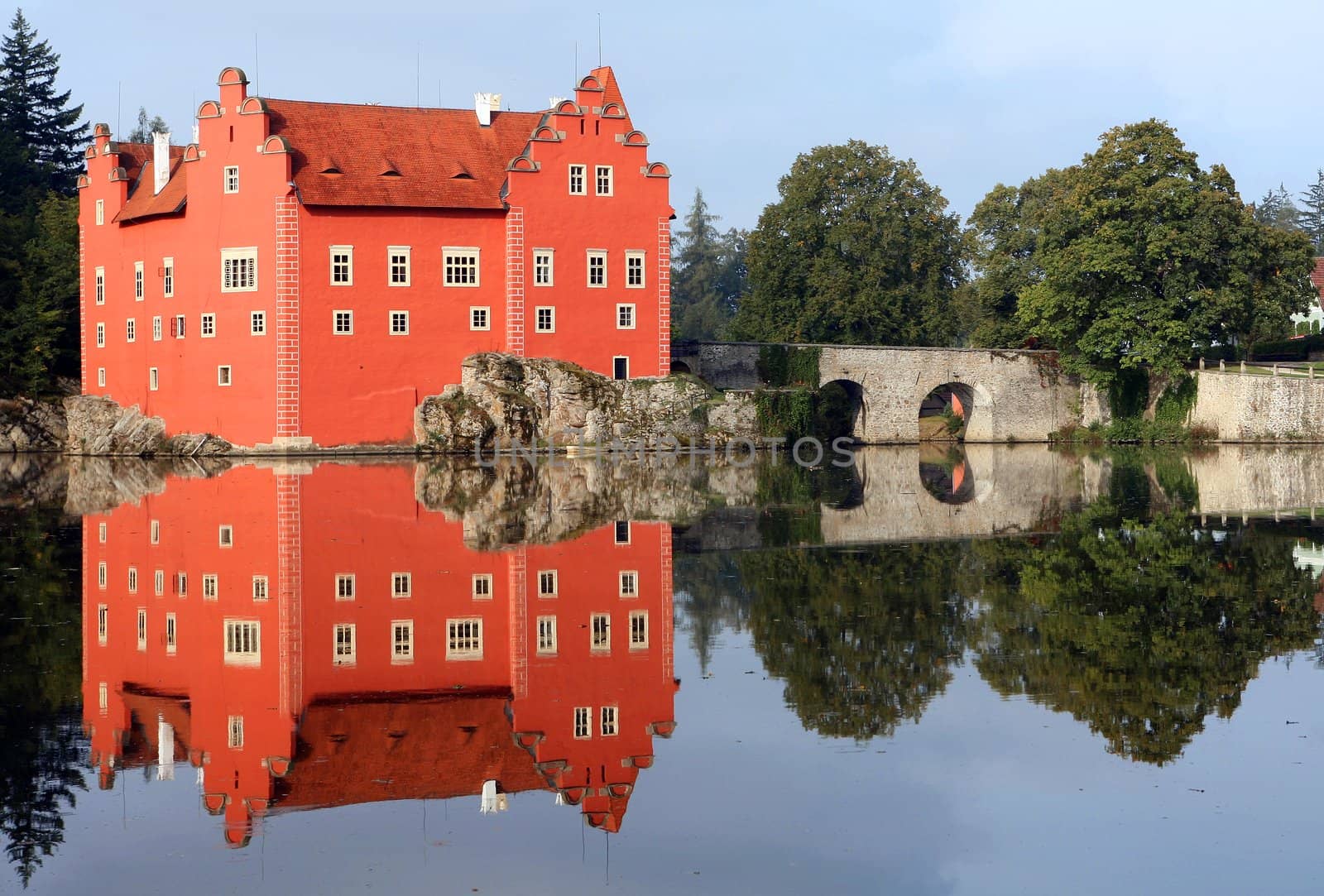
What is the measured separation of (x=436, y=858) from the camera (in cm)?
743

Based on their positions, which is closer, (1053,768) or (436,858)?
(436,858)

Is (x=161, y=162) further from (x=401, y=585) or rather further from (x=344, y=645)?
(x=344, y=645)

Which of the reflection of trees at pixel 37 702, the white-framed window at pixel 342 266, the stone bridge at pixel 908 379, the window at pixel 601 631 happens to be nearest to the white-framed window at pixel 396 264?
the white-framed window at pixel 342 266

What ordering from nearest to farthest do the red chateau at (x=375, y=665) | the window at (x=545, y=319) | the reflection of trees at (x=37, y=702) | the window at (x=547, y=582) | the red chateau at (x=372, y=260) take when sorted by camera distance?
the reflection of trees at (x=37, y=702) → the red chateau at (x=375, y=665) → the window at (x=547, y=582) → the red chateau at (x=372, y=260) → the window at (x=545, y=319)

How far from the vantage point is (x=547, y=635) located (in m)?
12.8

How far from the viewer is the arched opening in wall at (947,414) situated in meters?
58.3

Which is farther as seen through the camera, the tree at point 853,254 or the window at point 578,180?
the tree at point 853,254

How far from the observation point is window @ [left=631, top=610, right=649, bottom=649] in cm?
1252

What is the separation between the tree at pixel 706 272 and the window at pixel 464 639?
328ft

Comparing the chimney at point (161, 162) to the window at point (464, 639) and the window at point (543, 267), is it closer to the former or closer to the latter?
the window at point (543, 267)

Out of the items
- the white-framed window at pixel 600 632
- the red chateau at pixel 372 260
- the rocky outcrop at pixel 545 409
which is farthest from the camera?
the red chateau at pixel 372 260

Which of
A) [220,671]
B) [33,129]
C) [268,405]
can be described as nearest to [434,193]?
[268,405]

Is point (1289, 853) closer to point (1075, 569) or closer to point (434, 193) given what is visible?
point (1075, 569)

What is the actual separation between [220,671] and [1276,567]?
11.9 meters
